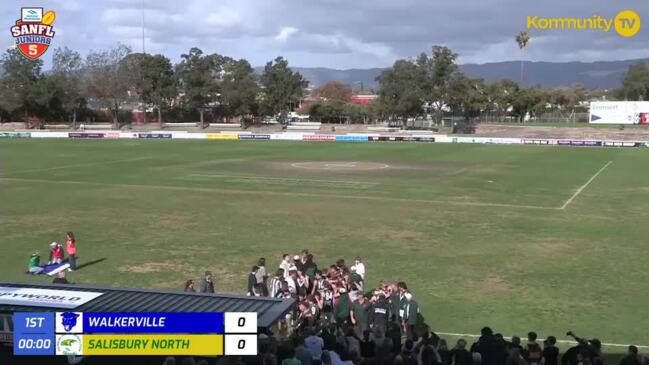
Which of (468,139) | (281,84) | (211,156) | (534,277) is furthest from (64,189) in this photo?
(281,84)

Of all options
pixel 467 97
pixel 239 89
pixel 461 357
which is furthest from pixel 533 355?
pixel 239 89

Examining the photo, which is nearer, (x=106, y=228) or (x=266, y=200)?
(x=106, y=228)

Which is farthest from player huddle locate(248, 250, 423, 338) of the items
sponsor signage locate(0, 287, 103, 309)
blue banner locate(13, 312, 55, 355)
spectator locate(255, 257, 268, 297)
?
blue banner locate(13, 312, 55, 355)

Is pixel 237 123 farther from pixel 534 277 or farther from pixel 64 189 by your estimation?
pixel 534 277

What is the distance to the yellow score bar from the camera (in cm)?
903

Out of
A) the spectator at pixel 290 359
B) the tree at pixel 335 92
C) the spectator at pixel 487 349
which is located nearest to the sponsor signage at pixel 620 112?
the spectator at pixel 487 349

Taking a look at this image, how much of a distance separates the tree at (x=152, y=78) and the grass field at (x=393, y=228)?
240 ft

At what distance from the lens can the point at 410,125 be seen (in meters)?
123

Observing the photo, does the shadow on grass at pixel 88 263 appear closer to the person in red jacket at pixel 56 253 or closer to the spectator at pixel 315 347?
the person in red jacket at pixel 56 253

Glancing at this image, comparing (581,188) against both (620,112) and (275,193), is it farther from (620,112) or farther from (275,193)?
(620,112)

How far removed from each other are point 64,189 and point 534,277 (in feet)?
95.2

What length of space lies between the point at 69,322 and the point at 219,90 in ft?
390
